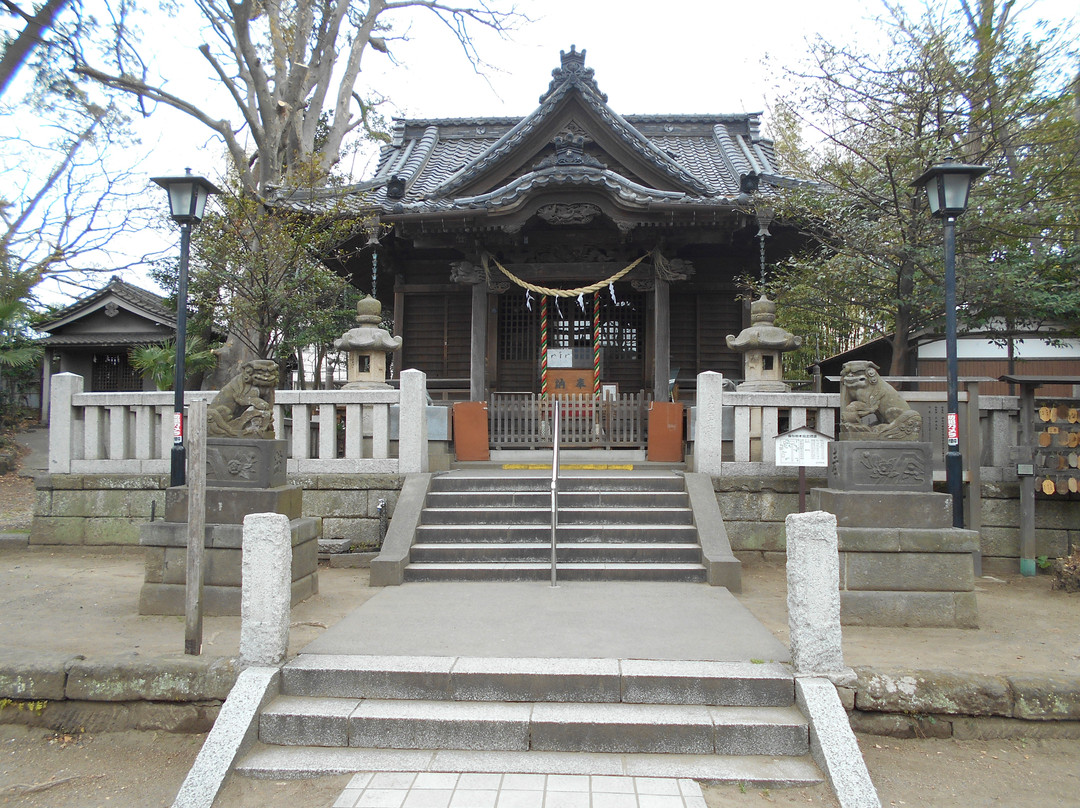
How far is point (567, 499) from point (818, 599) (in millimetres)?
3871

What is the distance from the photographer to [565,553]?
22.2 ft

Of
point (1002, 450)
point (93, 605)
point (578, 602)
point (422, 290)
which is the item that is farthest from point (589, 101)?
point (93, 605)

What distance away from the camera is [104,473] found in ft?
27.4

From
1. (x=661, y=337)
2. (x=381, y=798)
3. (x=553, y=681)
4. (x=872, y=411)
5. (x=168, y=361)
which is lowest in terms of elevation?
(x=381, y=798)

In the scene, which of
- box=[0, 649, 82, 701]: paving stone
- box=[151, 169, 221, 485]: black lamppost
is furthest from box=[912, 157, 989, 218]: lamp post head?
box=[0, 649, 82, 701]: paving stone

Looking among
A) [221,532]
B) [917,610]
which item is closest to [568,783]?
[917,610]

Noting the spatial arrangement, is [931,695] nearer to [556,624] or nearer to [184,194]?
[556,624]

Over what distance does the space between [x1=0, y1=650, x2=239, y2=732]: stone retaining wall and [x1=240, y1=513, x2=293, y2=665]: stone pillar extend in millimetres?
250

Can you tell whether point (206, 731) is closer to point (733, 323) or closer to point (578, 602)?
point (578, 602)

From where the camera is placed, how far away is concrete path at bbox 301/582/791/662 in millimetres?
4383

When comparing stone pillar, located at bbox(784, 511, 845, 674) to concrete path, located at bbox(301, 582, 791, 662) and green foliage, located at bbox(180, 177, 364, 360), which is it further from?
green foliage, located at bbox(180, 177, 364, 360)

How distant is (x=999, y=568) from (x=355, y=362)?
8688mm

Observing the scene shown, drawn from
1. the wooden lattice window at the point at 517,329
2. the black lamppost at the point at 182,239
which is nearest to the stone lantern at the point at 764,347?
the wooden lattice window at the point at 517,329

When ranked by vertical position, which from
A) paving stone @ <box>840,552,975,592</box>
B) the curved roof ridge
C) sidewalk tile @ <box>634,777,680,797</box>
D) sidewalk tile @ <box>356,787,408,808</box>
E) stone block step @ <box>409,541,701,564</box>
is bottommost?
sidewalk tile @ <box>356,787,408,808</box>
